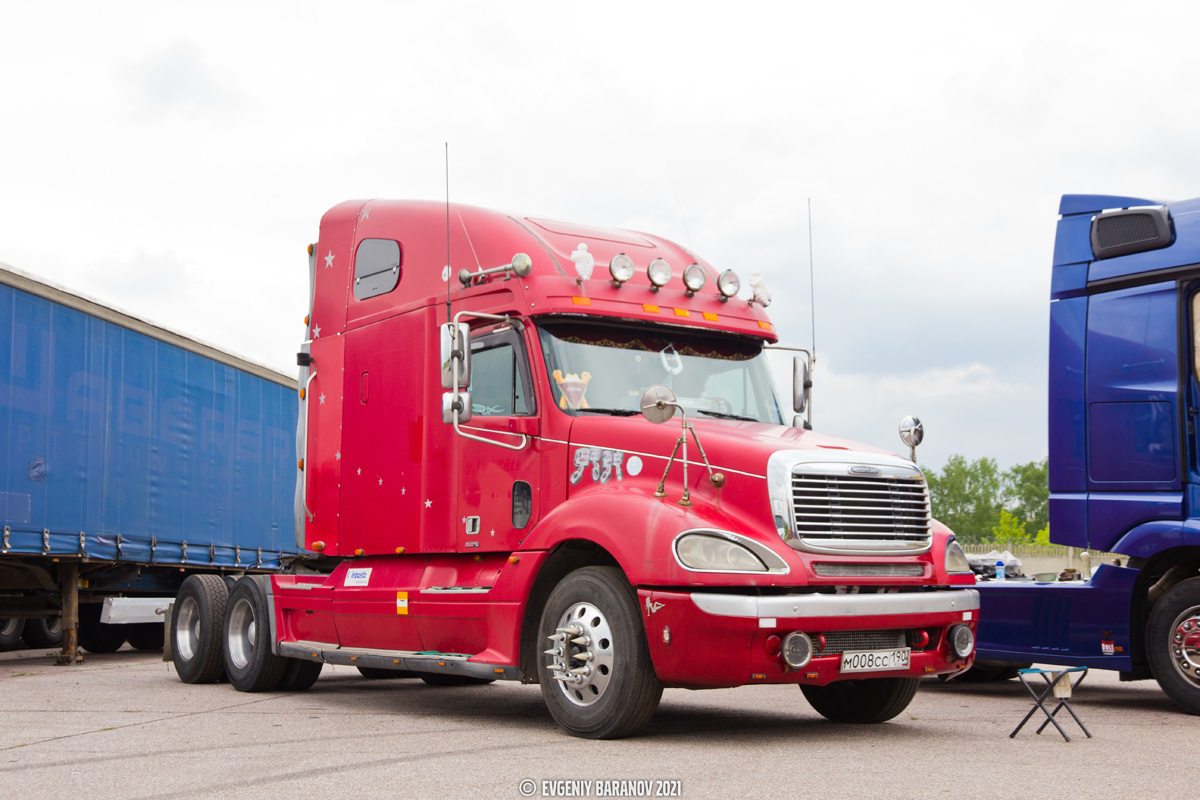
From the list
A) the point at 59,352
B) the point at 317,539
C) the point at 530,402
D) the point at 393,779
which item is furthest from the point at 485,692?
the point at 59,352

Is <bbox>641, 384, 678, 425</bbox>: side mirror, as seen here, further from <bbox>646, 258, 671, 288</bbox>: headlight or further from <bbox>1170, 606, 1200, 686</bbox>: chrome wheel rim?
<bbox>1170, 606, 1200, 686</bbox>: chrome wheel rim

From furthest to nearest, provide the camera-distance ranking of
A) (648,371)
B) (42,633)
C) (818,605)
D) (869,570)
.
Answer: (42,633), (648,371), (869,570), (818,605)

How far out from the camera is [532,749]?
291 inches

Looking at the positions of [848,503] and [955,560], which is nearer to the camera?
[848,503]

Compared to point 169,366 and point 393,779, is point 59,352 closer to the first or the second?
point 169,366

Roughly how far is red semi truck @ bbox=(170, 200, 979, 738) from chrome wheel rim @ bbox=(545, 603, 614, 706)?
15mm

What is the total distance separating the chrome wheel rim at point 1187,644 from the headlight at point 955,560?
2.26 meters

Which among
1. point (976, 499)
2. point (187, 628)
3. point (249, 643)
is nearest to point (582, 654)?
point (249, 643)

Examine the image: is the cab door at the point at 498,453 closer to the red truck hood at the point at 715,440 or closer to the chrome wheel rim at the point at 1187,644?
the red truck hood at the point at 715,440

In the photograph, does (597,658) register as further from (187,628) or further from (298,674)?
(187,628)

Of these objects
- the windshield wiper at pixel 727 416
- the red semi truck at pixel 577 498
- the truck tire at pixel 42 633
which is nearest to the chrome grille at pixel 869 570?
the red semi truck at pixel 577 498

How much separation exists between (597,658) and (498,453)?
1973 mm

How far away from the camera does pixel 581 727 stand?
7.78m

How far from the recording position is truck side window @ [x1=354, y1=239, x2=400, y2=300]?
10.7 m
